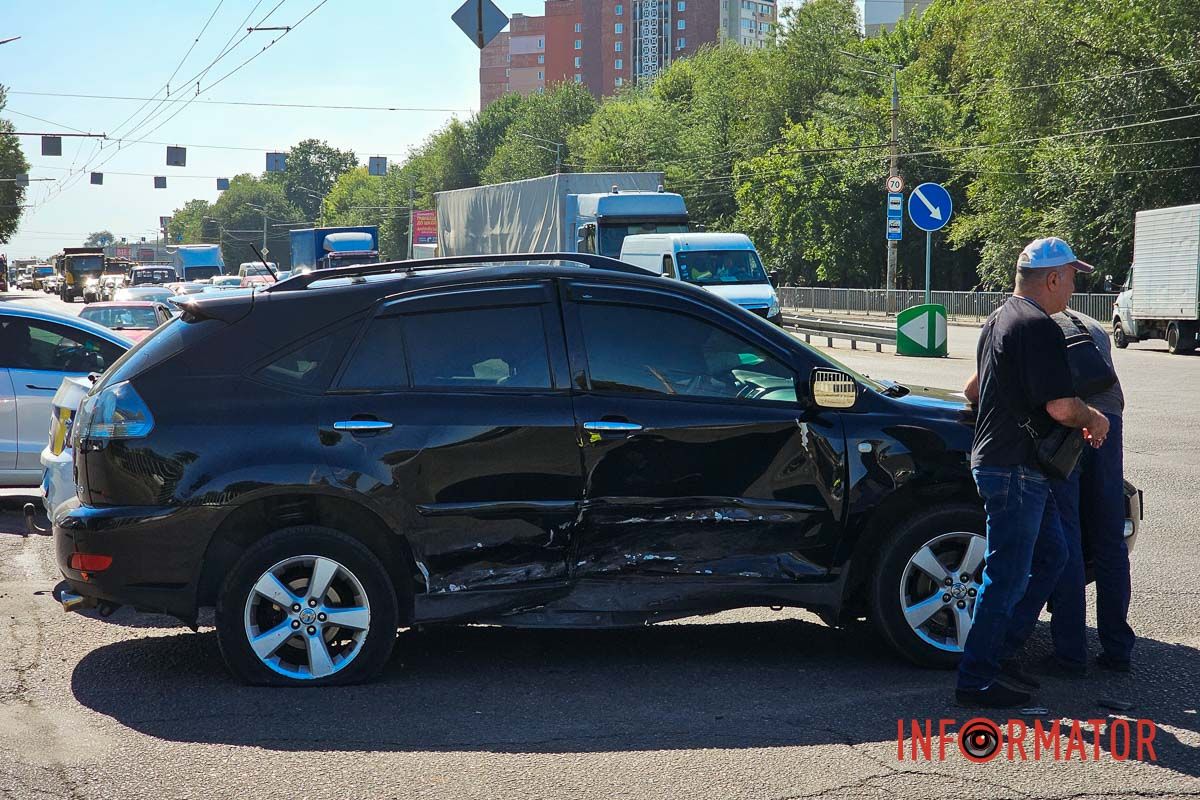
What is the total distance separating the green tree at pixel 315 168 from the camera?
192 meters

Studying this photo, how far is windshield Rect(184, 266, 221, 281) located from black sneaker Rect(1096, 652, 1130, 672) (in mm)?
56326

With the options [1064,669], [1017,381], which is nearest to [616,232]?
[1064,669]

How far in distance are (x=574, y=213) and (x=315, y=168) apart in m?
165

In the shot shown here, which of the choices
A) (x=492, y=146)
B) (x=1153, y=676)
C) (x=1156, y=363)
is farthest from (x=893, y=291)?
(x=492, y=146)

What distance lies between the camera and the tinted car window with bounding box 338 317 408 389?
5.53m

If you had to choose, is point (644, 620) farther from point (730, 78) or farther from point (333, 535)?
point (730, 78)

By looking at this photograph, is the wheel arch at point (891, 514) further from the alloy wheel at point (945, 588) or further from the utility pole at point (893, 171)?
the utility pole at point (893, 171)

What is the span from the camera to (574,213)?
33.9 meters

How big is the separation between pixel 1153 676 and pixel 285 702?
3443 mm

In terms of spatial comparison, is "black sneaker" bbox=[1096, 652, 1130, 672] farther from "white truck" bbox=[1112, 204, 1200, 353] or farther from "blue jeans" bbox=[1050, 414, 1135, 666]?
"white truck" bbox=[1112, 204, 1200, 353]

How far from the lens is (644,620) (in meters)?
5.53

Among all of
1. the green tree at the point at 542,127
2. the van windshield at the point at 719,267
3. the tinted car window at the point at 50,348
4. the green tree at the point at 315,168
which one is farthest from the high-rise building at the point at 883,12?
the tinted car window at the point at 50,348

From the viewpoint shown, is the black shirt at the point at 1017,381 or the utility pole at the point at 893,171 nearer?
the black shirt at the point at 1017,381

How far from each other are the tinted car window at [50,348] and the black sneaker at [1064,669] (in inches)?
292
